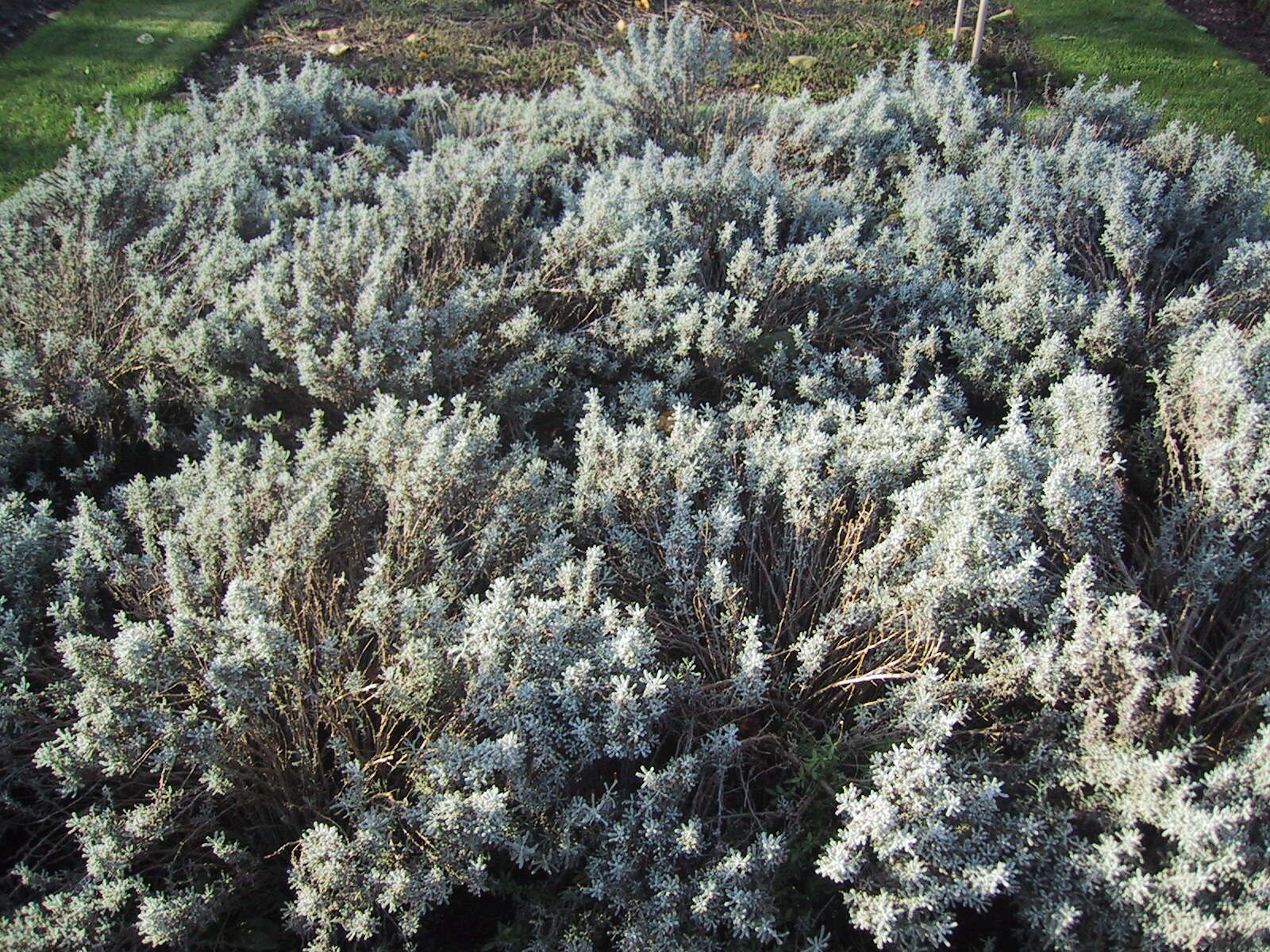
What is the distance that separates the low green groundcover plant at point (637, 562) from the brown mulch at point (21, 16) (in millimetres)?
3120

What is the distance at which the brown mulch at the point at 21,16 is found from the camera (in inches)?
262

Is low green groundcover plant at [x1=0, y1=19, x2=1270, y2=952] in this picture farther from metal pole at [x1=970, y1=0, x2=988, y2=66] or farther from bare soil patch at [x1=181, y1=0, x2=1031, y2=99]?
bare soil patch at [x1=181, y1=0, x2=1031, y2=99]

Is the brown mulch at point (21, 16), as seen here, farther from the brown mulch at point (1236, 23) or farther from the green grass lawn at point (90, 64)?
the brown mulch at point (1236, 23)

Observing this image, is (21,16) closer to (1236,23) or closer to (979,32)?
(979,32)

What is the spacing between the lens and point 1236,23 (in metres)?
7.37

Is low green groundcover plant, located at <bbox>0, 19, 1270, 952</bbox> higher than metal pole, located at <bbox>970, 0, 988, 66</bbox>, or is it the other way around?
metal pole, located at <bbox>970, 0, 988, 66</bbox>

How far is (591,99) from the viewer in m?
5.42

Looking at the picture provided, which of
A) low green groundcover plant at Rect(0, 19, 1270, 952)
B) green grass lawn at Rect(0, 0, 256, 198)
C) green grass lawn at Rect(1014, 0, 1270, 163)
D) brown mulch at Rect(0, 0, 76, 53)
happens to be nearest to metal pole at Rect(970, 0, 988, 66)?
green grass lawn at Rect(1014, 0, 1270, 163)

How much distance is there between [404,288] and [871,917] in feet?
10.1

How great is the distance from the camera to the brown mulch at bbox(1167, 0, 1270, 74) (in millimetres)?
7043

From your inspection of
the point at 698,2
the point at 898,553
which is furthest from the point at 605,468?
the point at 698,2

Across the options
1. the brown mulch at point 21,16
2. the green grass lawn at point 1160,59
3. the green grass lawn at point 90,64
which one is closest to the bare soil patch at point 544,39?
the green grass lawn at point 90,64

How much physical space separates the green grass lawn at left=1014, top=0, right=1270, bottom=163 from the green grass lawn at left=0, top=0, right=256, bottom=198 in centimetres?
660

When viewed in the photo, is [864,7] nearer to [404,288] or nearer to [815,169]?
[815,169]
